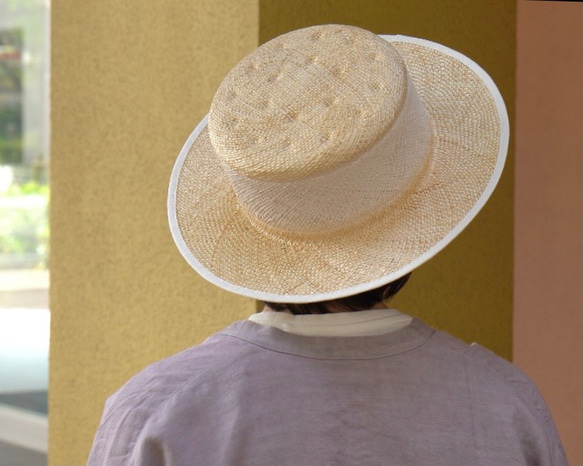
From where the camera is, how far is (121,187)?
3299mm

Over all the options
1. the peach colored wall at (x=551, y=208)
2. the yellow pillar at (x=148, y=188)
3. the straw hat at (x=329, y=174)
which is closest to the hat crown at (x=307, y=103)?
the straw hat at (x=329, y=174)

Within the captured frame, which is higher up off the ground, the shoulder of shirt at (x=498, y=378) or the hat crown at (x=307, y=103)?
the hat crown at (x=307, y=103)

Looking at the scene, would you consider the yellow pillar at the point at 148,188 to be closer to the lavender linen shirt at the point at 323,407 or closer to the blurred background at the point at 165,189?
the blurred background at the point at 165,189

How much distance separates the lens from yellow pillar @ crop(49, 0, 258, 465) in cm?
304

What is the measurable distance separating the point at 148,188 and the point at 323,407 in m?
1.86

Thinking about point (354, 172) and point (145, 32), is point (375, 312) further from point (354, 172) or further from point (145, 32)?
point (145, 32)

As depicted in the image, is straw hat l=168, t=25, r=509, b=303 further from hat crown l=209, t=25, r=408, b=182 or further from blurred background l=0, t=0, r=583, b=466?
blurred background l=0, t=0, r=583, b=466

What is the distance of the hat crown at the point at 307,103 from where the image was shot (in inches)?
61.9

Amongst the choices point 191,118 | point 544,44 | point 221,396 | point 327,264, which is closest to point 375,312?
point 327,264

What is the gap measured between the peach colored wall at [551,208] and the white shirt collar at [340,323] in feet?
7.16

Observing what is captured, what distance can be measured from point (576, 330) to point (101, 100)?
5.99 feet

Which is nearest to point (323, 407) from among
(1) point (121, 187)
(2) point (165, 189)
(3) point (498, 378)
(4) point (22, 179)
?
(3) point (498, 378)

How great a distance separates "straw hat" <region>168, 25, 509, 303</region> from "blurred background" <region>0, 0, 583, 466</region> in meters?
1.14

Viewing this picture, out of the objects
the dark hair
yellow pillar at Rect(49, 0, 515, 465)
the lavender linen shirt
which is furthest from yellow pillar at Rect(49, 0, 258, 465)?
the lavender linen shirt
